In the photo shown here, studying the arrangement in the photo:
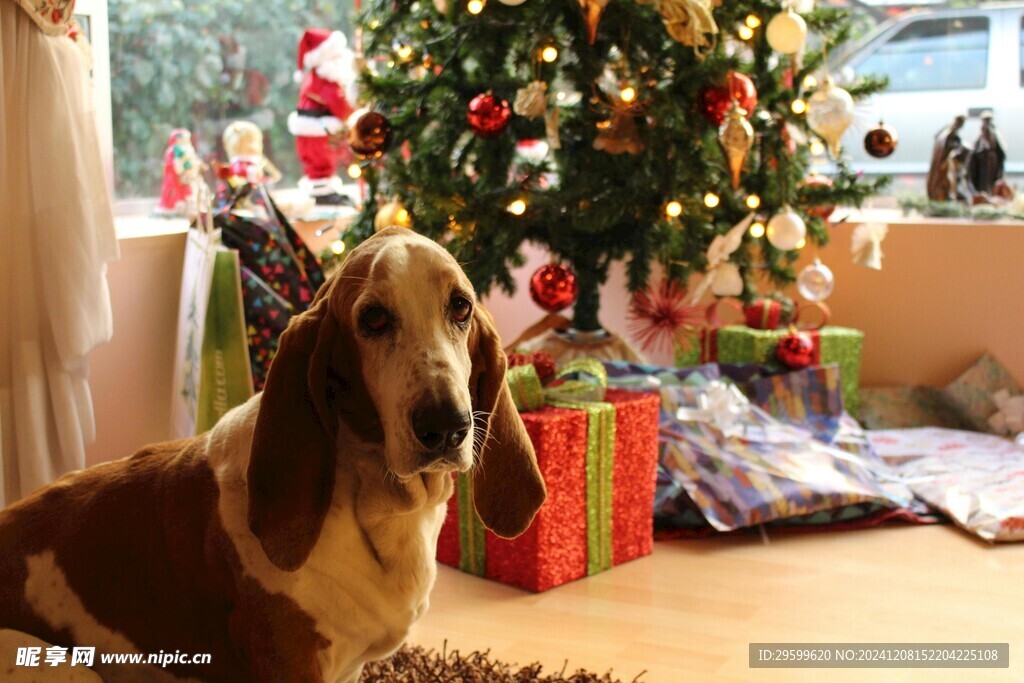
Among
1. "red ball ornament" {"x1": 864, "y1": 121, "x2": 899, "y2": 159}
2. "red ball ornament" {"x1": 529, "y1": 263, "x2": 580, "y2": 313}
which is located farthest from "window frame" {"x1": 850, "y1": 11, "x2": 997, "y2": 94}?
"red ball ornament" {"x1": 529, "y1": 263, "x2": 580, "y2": 313}

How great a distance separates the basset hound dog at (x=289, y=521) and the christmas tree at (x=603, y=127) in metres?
1.58

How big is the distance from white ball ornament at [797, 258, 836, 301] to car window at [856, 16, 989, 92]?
1.45 m

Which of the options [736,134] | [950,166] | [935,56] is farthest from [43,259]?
[935,56]

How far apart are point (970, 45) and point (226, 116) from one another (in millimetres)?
3089

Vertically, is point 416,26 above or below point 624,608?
above

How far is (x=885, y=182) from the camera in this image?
10.9 ft

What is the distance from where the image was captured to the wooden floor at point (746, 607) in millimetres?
2215

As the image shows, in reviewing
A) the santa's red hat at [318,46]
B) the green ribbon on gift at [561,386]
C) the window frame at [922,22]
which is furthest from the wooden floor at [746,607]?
the window frame at [922,22]

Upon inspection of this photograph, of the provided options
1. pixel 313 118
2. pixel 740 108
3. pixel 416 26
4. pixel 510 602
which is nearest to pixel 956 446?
pixel 740 108

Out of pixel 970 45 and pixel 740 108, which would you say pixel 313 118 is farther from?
pixel 970 45

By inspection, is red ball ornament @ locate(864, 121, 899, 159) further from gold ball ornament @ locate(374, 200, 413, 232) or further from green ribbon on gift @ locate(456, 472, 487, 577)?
green ribbon on gift @ locate(456, 472, 487, 577)

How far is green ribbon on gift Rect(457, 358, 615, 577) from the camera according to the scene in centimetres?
263

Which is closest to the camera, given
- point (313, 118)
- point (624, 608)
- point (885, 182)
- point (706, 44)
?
point (624, 608)

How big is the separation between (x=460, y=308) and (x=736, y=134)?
1.70 meters
